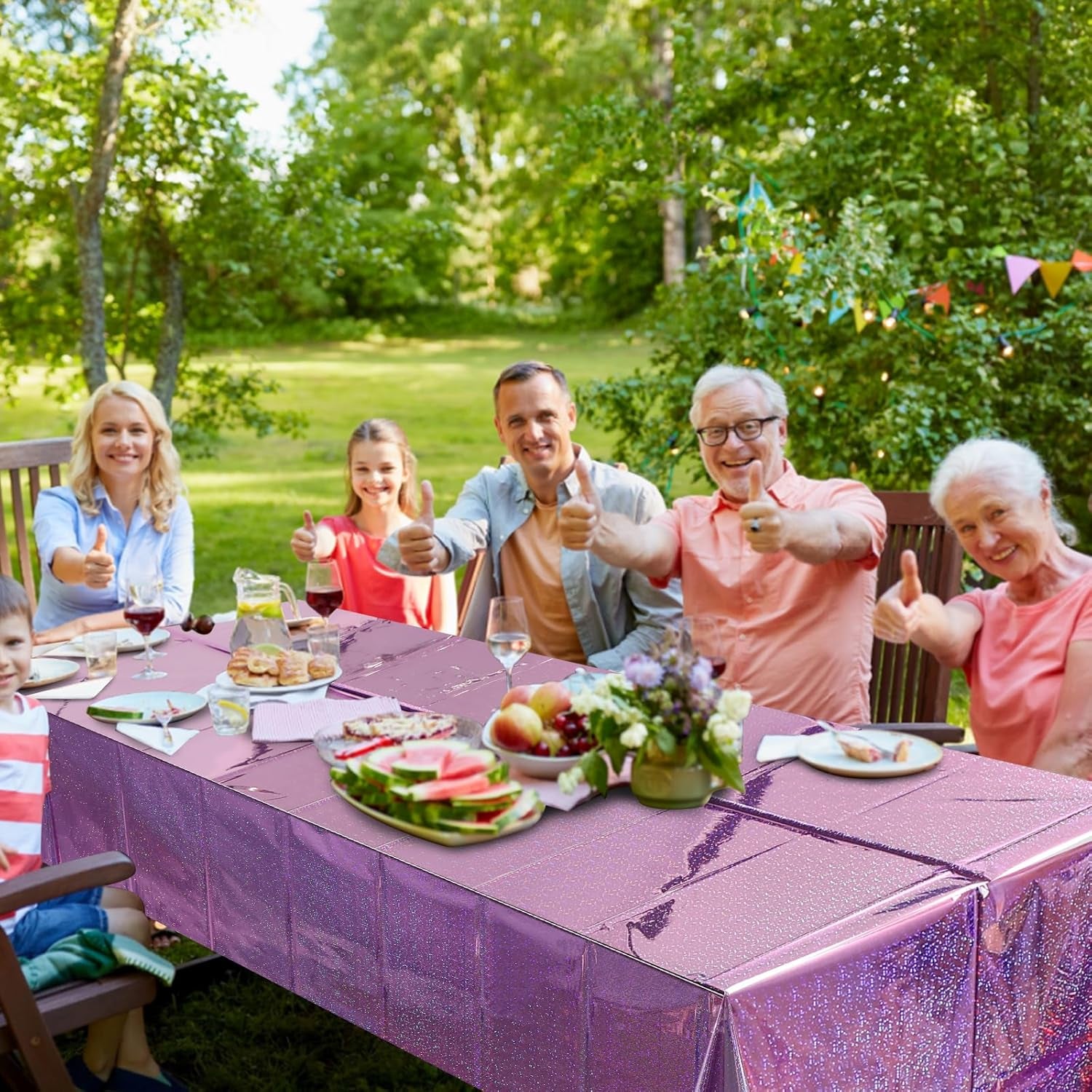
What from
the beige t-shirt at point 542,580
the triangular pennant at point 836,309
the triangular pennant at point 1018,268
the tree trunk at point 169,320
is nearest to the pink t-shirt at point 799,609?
the beige t-shirt at point 542,580

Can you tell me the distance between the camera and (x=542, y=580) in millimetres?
3611

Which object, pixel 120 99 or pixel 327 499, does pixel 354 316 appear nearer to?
pixel 327 499

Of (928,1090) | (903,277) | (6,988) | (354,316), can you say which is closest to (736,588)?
(928,1090)

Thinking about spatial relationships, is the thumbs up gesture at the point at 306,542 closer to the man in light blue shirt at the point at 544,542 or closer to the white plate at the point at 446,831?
the man in light blue shirt at the point at 544,542

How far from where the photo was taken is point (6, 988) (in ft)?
6.36

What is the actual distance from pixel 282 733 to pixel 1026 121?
4729mm

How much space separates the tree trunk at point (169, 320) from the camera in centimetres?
740

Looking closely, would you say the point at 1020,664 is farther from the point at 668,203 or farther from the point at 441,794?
the point at 668,203

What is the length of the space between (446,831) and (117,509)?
253 cm

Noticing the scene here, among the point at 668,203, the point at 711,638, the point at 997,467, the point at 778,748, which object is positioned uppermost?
the point at 668,203

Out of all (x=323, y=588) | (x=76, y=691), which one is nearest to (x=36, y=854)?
(x=76, y=691)

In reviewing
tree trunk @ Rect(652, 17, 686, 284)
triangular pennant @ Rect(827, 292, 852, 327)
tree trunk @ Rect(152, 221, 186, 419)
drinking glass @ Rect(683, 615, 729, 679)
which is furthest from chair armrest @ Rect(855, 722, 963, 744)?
tree trunk @ Rect(652, 17, 686, 284)

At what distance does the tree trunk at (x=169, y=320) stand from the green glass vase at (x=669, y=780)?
5.83 meters

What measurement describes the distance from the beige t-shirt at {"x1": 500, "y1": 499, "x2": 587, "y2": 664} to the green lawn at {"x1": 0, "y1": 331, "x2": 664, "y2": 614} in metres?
3.63
